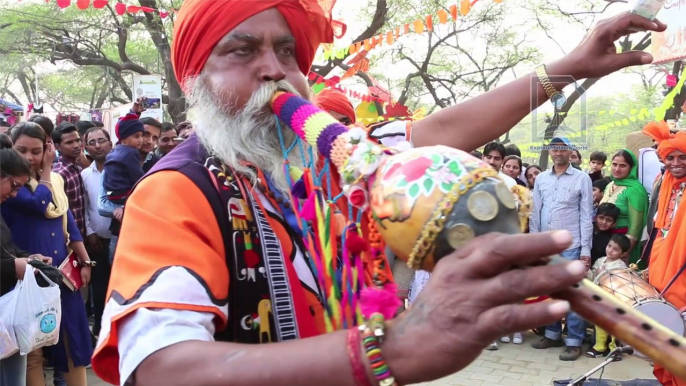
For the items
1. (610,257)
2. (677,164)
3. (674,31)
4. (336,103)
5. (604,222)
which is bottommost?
(610,257)

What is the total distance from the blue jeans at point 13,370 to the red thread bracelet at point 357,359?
3309 millimetres

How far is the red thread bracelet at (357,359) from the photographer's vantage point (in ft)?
2.86

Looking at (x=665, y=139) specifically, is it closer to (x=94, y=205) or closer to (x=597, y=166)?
(x=597, y=166)

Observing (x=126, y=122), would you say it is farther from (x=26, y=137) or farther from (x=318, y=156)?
(x=318, y=156)

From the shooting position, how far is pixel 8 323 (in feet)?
10.6

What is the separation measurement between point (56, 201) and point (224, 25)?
3.36 m

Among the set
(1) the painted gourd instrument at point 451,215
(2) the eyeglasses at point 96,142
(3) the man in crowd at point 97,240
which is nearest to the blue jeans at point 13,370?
(3) the man in crowd at point 97,240

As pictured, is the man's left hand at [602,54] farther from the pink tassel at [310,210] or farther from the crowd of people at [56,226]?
the crowd of people at [56,226]

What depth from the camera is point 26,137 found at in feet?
13.6

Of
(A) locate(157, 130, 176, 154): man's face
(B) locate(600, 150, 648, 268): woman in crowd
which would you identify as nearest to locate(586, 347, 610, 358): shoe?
(B) locate(600, 150, 648, 268): woman in crowd

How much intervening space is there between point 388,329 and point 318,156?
2.21 ft

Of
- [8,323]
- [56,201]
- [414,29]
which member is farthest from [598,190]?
[8,323]

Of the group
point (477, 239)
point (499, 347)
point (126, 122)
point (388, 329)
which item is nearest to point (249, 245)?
point (388, 329)

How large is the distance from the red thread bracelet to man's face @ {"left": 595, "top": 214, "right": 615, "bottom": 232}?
5.74 meters
